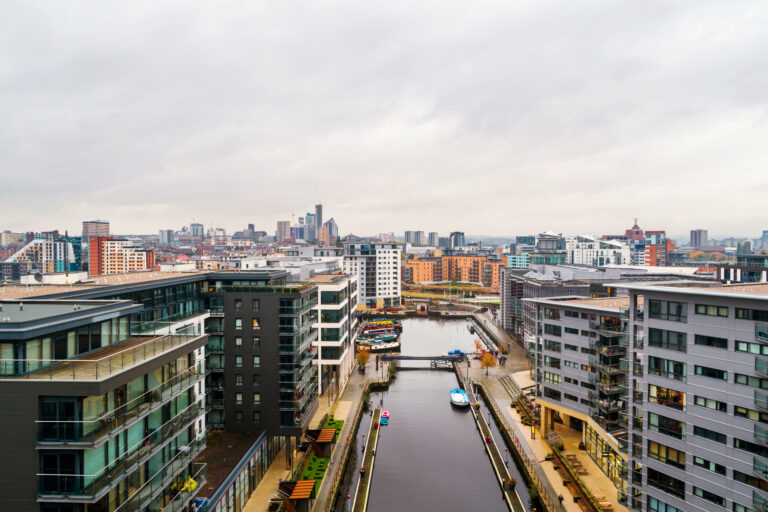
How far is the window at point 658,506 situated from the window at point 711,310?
1069 cm

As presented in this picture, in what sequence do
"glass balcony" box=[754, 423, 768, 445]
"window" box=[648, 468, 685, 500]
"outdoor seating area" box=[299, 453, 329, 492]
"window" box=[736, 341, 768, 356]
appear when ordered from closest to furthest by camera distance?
1. "glass balcony" box=[754, 423, 768, 445]
2. "window" box=[736, 341, 768, 356]
3. "window" box=[648, 468, 685, 500]
4. "outdoor seating area" box=[299, 453, 329, 492]

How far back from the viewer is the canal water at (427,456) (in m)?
37.2

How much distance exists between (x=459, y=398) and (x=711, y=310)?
36937 mm

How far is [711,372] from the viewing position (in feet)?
80.9

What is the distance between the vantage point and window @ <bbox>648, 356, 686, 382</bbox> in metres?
26.1

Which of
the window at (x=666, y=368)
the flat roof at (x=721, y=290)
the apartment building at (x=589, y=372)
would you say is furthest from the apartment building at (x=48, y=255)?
the flat roof at (x=721, y=290)

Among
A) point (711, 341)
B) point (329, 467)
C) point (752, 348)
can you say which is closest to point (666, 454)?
point (711, 341)

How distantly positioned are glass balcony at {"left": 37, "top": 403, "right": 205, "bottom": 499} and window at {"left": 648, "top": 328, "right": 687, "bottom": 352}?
25.4 metres

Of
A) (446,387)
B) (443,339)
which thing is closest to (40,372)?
(446,387)

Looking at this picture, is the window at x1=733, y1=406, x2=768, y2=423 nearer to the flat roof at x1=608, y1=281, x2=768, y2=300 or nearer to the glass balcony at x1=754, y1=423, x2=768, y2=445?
the glass balcony at x1=754, y1=423, x2=768, y2=445

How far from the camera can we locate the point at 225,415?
3944 centimetres

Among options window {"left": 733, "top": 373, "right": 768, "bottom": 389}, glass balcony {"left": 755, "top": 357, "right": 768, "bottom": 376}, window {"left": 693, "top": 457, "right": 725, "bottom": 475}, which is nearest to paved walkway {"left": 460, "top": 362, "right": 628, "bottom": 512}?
window {"left": 693, "top": 457, "right": 725, "bottom": 475}

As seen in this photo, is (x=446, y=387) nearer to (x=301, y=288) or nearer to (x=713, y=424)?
(x=301, y=288)

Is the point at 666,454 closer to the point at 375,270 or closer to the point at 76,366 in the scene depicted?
the point at 76,366
